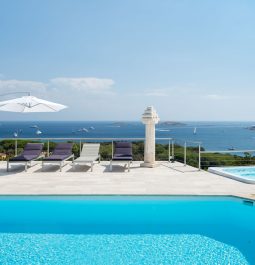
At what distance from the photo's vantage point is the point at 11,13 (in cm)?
1245

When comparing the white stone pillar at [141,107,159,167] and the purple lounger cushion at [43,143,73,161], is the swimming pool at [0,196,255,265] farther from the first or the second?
the white stone pillar at [141,107,159,167]

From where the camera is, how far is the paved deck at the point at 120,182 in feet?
21.6

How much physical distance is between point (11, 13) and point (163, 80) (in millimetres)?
11164

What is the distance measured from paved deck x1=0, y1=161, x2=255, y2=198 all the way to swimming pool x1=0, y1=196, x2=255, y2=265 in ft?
1.22

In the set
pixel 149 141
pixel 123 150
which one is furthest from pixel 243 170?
pixel 123 150

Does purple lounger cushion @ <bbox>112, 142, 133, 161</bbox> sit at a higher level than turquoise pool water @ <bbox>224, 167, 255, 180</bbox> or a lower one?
higher

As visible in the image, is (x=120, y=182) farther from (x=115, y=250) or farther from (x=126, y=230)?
(x=115, y=250)

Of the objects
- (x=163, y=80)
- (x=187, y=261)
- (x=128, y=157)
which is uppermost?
(x=163, y=80)

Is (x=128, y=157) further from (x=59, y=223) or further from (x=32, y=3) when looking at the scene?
(x=32, y=3)

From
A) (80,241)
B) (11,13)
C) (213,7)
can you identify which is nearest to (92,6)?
(11,13)

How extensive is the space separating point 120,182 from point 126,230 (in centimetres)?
258

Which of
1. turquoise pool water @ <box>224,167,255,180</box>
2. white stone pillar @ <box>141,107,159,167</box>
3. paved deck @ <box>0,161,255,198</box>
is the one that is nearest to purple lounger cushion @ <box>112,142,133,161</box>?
paved deck @ <box>0,161,255,198</box>

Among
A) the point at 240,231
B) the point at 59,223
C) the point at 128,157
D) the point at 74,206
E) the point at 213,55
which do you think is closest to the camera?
the point at 240,231

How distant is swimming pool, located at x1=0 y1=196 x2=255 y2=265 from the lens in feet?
13.3
